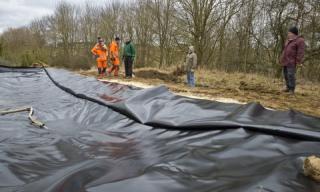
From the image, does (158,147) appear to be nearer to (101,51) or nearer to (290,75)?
(290,75)

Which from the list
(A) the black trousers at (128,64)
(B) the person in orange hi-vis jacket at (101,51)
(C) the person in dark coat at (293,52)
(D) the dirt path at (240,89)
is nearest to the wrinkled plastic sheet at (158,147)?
(D) the dirt path at (240,89)

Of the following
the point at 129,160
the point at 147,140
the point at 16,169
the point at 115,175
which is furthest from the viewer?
the point at 147,140

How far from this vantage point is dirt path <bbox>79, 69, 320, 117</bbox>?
16.7 feet

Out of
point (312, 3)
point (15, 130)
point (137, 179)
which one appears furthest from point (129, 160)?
point (312, 3)

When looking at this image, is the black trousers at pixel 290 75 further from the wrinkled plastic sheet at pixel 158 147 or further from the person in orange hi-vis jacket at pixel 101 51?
the person in orange hi-vis jacket at pixel 101 51

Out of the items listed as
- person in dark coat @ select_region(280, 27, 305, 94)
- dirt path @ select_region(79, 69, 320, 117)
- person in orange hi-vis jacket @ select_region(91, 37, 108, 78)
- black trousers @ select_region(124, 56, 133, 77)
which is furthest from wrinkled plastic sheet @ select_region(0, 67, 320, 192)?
person in orange hi-vis jacket @ select_region(91, 37, 108, 78)

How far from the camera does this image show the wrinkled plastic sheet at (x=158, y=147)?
1.40 metres

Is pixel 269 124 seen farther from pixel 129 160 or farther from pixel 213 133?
pixel 129 160

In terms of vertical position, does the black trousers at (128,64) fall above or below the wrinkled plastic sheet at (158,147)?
above

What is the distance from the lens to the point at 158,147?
209cm

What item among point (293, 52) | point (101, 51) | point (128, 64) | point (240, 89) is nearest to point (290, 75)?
point (293, 52)

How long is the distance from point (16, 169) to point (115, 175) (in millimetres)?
Result: 625

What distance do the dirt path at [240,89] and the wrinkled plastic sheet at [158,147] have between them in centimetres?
244

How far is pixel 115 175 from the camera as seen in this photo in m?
1.58
